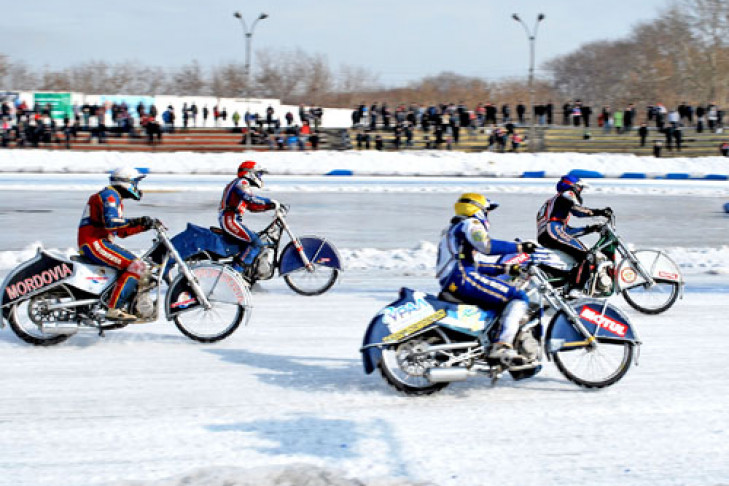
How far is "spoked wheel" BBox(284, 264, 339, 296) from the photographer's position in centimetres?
1133

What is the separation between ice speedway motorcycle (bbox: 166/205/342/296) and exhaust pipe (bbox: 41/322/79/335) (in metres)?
2.86

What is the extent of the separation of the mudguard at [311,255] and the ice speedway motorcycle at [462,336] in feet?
15.2

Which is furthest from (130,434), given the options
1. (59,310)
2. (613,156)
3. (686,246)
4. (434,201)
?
(613,156)

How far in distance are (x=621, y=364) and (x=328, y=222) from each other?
42.9 feet

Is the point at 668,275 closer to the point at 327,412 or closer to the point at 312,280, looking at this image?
the point at 312,280

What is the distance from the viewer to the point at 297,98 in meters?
93.4

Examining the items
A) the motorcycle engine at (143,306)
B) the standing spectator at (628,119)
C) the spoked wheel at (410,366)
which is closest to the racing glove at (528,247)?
the spoked wheel at (410,366)

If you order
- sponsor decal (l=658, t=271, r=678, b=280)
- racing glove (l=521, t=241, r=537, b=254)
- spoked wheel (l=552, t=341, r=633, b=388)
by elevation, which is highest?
racing glove (l=521, t=241, r=537, b=254)

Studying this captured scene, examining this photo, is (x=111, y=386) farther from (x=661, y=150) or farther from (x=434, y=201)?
(x=661, y=150)

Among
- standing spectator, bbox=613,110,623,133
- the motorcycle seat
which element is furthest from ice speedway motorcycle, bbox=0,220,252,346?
standing spectator, bbox=613,110,623,133

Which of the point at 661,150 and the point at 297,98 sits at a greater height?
the point at 297,98

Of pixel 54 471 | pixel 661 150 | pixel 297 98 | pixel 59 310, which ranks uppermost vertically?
pixel 297 98

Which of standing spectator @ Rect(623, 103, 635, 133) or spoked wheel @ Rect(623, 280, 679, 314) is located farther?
standing spectator @ Rect(623, 103, 635, 133)

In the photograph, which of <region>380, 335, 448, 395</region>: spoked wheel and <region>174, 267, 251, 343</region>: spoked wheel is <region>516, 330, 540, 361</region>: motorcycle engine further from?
<region>174, 267, 251, 343</region>: spoked wheel
